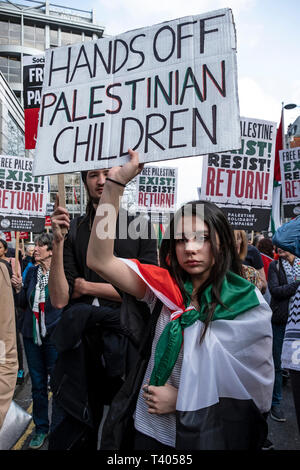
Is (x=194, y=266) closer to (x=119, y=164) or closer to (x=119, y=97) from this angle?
(x=119, y=164)

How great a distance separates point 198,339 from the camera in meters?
1.46

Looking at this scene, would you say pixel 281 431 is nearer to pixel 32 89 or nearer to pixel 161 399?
pixel 161 399

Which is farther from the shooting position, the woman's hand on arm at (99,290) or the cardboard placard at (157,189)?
the cardboard placard at (157,189)

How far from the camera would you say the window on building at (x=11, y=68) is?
39.4 m

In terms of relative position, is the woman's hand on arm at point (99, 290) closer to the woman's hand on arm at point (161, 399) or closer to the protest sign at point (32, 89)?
the woman's hand on arm at point (161, 399)

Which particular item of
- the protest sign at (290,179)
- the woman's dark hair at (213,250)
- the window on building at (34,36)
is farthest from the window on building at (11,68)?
the woman's dark hair at (213,250)

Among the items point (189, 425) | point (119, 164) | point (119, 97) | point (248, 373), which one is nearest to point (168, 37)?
point (119, 97)

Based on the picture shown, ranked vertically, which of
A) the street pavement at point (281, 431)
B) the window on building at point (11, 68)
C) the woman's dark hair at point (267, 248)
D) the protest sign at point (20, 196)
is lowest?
the street pavement at point (281, 431)

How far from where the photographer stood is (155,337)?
1.62 metres

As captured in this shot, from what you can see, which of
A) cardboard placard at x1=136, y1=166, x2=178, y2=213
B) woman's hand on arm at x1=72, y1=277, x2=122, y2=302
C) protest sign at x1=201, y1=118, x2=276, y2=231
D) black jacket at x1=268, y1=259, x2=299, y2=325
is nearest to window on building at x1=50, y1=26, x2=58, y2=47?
cardboard placard at x1=136, y1=166, x2=178, y2=213

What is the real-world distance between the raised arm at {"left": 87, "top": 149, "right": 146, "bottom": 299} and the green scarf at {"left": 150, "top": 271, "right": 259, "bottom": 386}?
0.26m

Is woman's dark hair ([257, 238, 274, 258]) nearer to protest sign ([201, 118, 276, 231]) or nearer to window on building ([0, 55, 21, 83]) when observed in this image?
protest sign ([201, 118, 276, 231])

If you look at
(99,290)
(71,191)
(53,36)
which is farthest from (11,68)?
(99,290)

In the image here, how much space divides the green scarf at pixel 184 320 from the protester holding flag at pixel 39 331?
6.43ft
